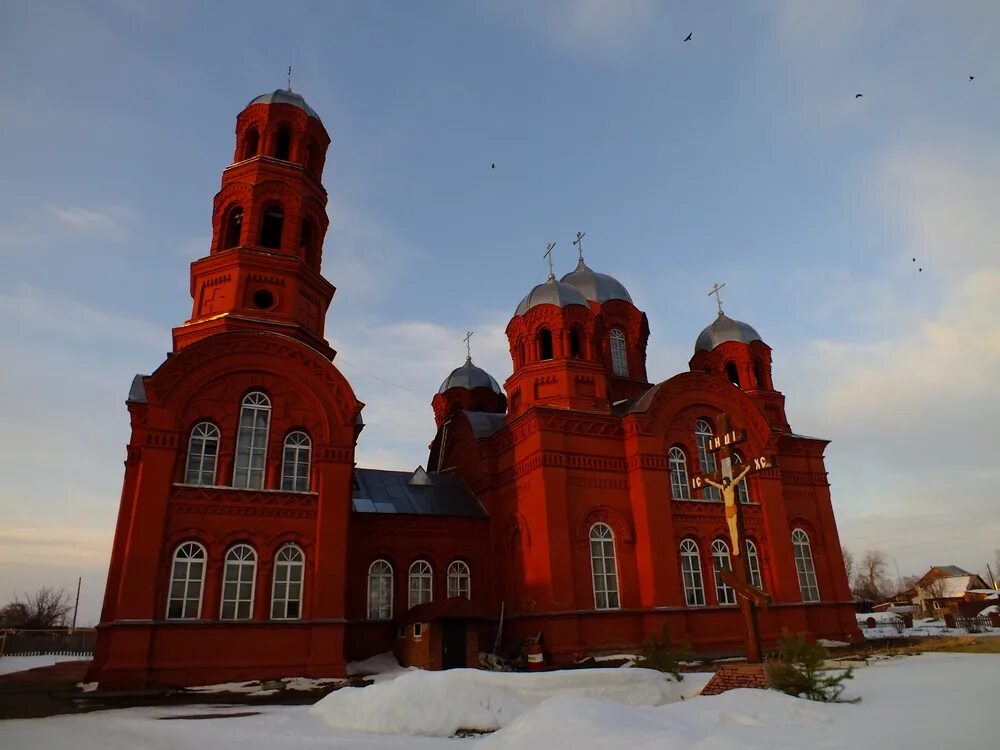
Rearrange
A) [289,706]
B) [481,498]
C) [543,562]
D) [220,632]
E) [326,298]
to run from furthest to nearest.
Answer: [481,498] < [326,298] < [543,562] < [220,632] < [289,706]

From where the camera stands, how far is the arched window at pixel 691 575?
766 inches

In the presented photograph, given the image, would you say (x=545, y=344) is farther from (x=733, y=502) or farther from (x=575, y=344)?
(x=733, y=502)

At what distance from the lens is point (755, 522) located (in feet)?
71.4

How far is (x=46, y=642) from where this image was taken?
955 inches

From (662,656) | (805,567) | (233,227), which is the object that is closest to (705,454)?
(805,567)

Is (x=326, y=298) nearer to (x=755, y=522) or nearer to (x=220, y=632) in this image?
(x=220, y=632)

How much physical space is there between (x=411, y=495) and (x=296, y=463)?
572 cm

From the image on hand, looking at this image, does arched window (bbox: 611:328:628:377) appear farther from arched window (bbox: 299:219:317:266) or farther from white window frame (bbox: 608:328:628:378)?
arched window (bbox: 299:219:317:266)

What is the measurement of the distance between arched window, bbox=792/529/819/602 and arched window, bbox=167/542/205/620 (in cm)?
1791

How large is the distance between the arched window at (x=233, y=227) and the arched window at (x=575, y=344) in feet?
36.1

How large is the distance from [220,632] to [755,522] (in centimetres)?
1615

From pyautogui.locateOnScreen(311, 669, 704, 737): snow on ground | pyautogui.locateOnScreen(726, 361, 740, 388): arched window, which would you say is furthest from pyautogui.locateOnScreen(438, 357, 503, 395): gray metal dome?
pyautogui.locateOnScreen(311, 669, 704, 737): snow on ground

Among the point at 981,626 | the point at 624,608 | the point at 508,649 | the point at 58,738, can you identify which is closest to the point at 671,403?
the point at 624,608

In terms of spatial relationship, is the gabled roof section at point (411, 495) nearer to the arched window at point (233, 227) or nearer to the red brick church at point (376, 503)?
the red brick church at point (376, 503)
